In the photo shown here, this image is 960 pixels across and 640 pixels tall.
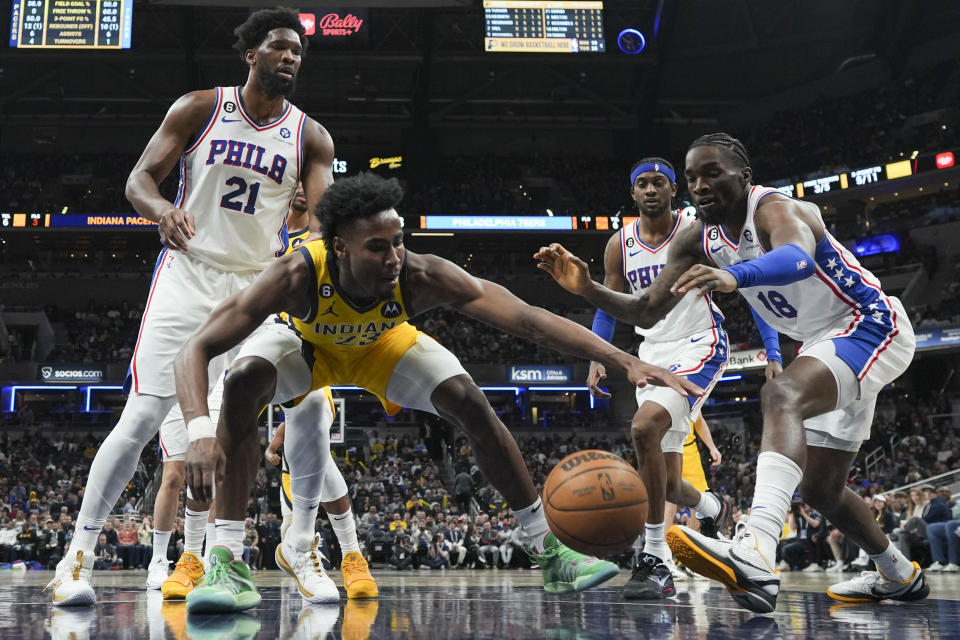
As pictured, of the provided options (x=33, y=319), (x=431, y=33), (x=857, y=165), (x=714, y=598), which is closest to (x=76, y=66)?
(x=33, y=319)

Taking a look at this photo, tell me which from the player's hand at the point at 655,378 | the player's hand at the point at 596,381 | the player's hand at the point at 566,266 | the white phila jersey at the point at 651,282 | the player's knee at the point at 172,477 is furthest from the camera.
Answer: the white phila jersey at the point at 651,282

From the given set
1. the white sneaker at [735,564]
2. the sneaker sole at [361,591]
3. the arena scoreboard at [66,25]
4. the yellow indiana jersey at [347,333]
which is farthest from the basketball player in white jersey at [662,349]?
the arena scoreboard at [66,25]

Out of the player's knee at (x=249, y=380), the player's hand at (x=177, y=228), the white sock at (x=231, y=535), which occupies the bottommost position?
the white sock at (x=231, y=535)

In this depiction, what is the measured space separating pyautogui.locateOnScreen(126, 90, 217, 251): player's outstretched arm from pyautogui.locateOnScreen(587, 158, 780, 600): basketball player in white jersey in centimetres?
278

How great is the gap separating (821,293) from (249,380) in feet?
8.12

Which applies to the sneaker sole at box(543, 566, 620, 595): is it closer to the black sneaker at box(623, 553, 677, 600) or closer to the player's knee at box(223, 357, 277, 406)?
the black sneaker at box(623, 553, 677, 600)

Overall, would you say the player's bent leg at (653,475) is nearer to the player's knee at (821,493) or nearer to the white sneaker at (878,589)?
the white sneaker at (878,589)

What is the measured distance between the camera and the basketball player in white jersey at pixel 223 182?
→ 13.5 feet

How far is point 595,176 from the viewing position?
31.8m

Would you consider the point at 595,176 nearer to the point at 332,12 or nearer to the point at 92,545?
the point at 332,12

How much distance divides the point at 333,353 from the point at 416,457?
21.7 metres

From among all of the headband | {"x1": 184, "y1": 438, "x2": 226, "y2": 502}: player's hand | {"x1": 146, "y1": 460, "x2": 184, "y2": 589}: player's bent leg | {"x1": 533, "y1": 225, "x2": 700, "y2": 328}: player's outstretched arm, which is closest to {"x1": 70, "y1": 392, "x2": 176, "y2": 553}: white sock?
{"x1": 184, "y1": 438, "x2": 226, "y2": 502}: player's hand

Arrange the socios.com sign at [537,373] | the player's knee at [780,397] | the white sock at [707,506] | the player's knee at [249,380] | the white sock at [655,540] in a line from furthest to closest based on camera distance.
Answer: the socios.com sign at [537,373] → the white sock at [707,506] → the white sock at [655,540] → the player's knee at [249,380] → the player's knee at [780,397]

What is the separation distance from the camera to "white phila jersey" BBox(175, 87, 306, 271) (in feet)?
14.3
